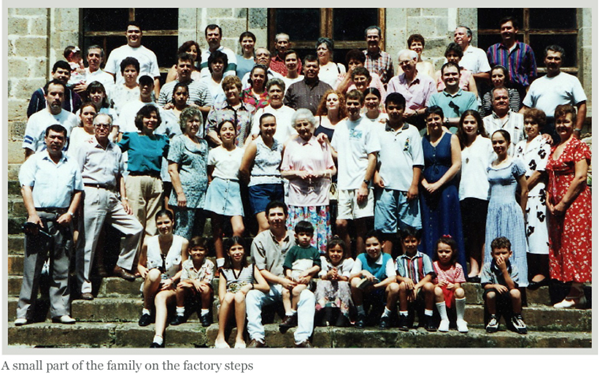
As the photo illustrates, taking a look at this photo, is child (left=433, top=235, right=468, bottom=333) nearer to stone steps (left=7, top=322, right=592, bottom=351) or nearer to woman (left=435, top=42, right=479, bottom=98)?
stone steps (left=7, top=322, right=592, bottom=351)

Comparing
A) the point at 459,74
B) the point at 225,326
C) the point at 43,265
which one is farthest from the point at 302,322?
the point at 459,74

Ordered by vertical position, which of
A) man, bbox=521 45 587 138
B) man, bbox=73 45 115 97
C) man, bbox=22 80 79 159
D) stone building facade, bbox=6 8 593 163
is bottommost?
man, bbox=22 80 79 159

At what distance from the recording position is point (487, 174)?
8.27 meters

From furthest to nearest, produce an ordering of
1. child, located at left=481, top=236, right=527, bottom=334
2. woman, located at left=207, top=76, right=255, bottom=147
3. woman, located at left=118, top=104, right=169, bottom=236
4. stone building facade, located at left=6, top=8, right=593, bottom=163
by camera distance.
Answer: stone building facade, located at left=6, top=8, right=593, bottom=163, woman, located at left=207, top=76, right=255, bottom=147, woman, located at left=118, top=104, right=169, bottom=236, child, located at left=481, top=236, right=527, bottom=334

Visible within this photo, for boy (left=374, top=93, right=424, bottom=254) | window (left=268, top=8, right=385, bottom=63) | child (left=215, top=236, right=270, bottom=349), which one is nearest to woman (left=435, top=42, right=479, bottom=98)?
boy (left=374, top=93, right=424, bottom=254)

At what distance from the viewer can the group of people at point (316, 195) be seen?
7723mm

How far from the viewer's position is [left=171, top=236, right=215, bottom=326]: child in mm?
7730

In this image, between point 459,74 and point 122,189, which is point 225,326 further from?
point 459,74

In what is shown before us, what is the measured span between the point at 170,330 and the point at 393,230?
2436 mm

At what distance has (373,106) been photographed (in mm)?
8680

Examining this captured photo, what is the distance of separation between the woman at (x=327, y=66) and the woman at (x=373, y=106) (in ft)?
4.03

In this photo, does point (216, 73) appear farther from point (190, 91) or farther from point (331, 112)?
point (331, 112)

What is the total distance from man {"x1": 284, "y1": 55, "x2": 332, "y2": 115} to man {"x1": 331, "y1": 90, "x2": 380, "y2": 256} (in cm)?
90

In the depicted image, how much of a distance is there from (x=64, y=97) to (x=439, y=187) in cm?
434
